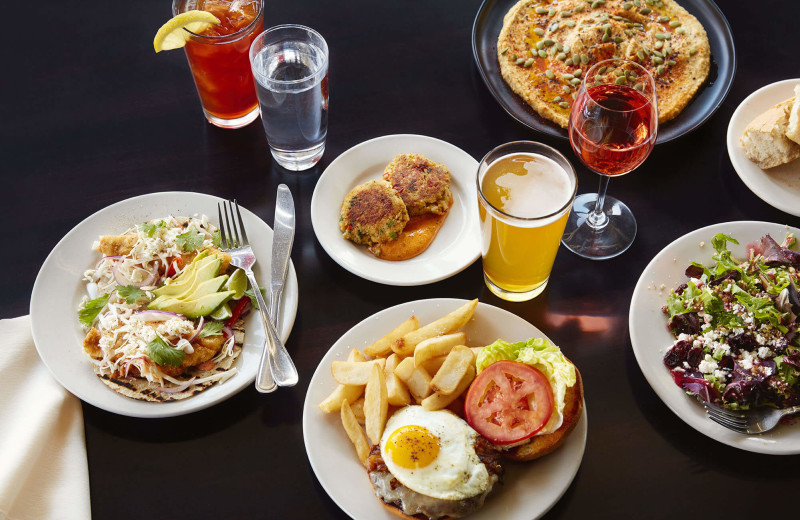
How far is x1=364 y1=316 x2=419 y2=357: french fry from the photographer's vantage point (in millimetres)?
2400

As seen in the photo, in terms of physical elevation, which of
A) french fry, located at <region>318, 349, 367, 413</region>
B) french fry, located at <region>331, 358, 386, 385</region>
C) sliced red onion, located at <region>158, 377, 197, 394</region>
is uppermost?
french fry, located at <region>331, 358, 386, 385</region>

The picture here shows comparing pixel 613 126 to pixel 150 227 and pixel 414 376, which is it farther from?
pixel 150 227

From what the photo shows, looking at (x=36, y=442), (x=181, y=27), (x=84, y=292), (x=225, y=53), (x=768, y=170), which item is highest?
(x=181, y=27)

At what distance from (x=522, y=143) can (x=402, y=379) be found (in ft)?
2.92

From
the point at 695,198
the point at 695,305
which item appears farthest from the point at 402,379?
the point at 695,198

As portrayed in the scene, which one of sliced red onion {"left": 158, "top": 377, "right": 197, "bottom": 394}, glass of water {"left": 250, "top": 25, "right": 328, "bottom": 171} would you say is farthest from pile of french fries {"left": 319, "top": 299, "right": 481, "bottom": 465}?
glass of water {"left": 250, "top": 25, "right": 328, "bottom": 171}

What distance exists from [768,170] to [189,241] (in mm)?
2278

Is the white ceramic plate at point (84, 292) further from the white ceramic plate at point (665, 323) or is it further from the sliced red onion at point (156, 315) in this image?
the white ceramic plate at point (665, 323)

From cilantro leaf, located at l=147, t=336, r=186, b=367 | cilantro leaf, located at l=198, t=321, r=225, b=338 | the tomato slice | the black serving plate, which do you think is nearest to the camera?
the tomato slice

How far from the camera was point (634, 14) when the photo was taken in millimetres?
3414

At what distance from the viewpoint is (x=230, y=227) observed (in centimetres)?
275

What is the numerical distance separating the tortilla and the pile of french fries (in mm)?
1196

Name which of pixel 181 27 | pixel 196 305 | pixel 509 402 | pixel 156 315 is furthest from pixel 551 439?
pixel 181 27

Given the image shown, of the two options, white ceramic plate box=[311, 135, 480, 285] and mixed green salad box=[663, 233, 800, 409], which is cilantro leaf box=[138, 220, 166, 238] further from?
mixed green salad box=[663, 233, 800, 409]
